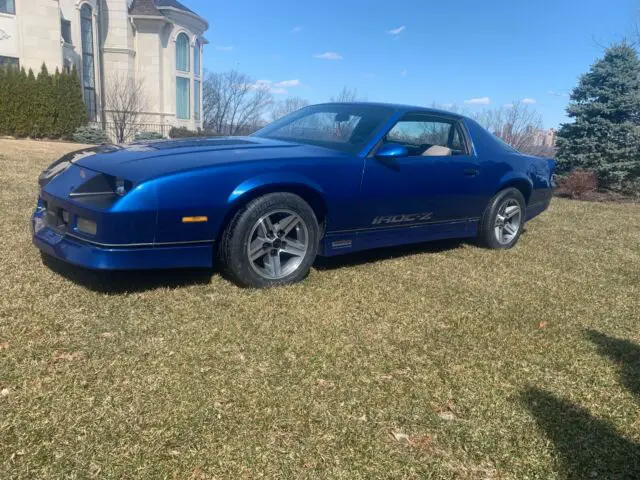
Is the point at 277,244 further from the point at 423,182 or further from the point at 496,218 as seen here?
the point at 496,218

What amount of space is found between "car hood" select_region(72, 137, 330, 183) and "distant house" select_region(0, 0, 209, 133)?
22.7 m

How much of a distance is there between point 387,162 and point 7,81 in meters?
22.1

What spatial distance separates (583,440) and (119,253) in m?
2.73

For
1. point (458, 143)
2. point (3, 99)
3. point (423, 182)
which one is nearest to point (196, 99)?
point (3, 99)

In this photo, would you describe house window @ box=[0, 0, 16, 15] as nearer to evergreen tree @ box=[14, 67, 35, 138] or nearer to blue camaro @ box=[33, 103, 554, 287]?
evergreen tree @ box=[14, 67, 35, 138]

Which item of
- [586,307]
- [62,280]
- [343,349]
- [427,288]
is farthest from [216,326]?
[586,307]

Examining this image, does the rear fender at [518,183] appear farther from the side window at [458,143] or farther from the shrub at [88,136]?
the shrub at [88,136]

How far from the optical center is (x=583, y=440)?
91.0 inches

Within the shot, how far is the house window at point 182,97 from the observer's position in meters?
29.9

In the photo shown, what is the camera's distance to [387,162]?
14.3 feet

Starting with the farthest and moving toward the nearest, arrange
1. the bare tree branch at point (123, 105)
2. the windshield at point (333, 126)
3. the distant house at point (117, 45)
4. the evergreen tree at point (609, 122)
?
the bare tree branch at point (123, 105)
the distant house at point (117, 45)
the evergreen tree at point (609, 122)
the windshield at point (333, 126)

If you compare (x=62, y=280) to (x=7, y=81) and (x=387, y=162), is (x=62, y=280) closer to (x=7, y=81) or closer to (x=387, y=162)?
(x=387, y=162)

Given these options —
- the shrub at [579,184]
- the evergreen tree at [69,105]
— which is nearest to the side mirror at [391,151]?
the shrub at [579,184]

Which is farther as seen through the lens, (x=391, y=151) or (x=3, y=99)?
(x=3, y=99)
